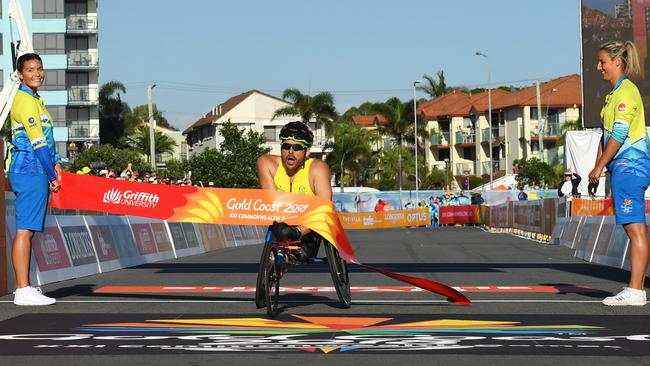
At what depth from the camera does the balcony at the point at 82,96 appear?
322 feet

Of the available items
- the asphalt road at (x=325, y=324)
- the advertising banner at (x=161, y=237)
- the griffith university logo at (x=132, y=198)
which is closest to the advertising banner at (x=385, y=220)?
the advertising banner at (x=161, y=237)

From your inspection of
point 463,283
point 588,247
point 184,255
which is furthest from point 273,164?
point 184,255

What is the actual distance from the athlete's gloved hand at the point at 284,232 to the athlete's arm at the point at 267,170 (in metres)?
0.51

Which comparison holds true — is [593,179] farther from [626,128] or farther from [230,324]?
[230,324]

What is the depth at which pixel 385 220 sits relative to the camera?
6400cm

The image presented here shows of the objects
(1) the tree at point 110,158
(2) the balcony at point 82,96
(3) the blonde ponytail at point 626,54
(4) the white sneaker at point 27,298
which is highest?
(2) the balcony at point 82,96

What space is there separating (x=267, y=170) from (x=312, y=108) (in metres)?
110

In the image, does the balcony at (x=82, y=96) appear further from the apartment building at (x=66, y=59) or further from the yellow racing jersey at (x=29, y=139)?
the yellow racing jersey at (x=29, y=139)

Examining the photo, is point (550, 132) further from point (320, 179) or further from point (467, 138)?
point (320, 179)

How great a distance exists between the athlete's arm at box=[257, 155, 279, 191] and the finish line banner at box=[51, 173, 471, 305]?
Result: 0.09 metres

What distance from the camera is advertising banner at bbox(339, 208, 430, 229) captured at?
63.9 m

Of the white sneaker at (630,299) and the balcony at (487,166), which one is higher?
the balcony at (487,166)

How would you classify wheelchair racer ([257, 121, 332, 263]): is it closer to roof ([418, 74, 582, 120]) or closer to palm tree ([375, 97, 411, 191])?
roof ([418, 74, 582, 120])

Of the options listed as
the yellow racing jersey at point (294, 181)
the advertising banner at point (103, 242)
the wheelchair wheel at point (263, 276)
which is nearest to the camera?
the wheelchair wheel at point (263, 276)
